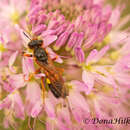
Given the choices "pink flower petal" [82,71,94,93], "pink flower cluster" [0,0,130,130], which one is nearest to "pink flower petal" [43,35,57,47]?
"pink flower cluster" [0,0,130,130]

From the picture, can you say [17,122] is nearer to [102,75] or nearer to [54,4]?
[102,75]

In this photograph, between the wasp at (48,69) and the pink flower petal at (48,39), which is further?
the pink flower petal at (48,39)

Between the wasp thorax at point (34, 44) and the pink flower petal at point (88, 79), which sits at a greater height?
the wasp thorax at point (34, 44)

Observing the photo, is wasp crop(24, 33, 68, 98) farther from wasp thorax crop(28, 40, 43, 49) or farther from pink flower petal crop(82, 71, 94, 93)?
pink flower petal crop(82, 71, 94, 93)

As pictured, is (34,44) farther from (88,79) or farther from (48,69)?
(88,79)

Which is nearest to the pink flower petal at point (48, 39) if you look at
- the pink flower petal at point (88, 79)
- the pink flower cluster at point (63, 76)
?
the pink flower cluster at point (63, 76)

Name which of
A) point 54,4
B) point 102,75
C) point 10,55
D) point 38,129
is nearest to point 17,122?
point 38,129

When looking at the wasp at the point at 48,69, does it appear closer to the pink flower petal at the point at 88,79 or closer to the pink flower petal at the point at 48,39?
the pink flower petal at the point at 48,39
